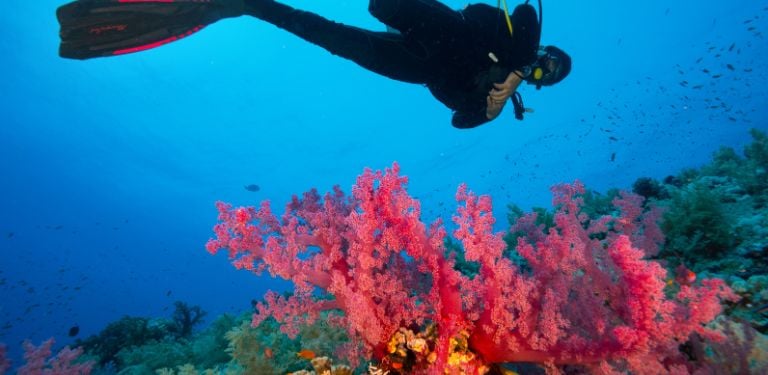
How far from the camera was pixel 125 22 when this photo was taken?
14.7ft

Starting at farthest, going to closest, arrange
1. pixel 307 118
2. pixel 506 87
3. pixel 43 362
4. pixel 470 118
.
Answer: pixel 307 118, pixel 470 118, pixel 506 87, pixel 43 362

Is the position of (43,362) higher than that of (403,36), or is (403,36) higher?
(403,36)

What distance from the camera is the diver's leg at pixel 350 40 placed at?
461 cm

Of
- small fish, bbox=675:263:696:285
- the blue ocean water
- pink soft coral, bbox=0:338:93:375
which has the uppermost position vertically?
Answer: the blue ocean water

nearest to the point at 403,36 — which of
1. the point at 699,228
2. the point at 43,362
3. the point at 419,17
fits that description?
the point at 419,17

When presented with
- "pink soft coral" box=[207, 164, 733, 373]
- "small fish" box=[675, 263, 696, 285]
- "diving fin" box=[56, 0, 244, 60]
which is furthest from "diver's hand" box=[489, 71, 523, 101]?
"diving fin" box=[56, 0, 244, 60]

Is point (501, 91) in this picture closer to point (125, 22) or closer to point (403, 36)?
point (403, 36)

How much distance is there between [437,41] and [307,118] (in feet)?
195

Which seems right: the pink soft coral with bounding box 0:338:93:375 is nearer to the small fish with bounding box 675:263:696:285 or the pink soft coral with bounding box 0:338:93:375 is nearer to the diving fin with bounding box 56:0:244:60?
the diving fin with bounding box 56:0:244:60

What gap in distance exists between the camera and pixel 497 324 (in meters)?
2.39

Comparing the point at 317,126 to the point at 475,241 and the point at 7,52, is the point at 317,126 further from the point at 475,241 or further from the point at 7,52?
the point at 475,241

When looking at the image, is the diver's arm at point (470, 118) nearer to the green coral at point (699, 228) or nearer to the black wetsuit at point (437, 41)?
the black wetsuit at point (437, 41)

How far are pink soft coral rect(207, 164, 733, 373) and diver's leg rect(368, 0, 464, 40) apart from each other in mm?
2521

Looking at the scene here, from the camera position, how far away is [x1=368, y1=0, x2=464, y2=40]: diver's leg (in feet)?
13.7
